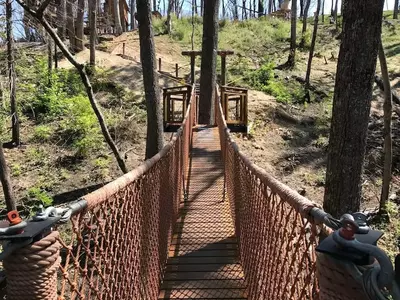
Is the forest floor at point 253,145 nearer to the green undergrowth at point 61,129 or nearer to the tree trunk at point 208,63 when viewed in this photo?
the green undergrowth at point 61,129

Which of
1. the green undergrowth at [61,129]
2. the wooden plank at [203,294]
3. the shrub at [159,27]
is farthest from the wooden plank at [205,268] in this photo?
the shrub at [159,27]

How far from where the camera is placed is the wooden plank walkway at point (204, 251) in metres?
3.25

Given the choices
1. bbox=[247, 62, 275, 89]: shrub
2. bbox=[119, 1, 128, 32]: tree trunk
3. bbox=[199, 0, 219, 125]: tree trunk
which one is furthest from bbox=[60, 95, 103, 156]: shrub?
bbox=[119, 1, 128, 32]: tree trunk

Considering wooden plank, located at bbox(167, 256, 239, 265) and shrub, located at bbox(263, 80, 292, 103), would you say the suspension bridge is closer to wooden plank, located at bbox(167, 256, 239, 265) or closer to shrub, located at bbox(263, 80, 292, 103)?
wooden plank, located at bbox(167, 256, 239, 265)

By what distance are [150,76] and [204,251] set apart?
433 cm

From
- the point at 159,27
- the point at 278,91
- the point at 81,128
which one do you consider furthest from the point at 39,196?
the point at 159,27

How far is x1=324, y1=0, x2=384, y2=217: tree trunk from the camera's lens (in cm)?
383

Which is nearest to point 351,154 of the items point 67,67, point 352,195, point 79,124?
point 352,195

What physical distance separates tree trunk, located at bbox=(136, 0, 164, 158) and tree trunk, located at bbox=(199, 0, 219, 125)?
129 inches

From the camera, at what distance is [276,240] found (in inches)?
78.5

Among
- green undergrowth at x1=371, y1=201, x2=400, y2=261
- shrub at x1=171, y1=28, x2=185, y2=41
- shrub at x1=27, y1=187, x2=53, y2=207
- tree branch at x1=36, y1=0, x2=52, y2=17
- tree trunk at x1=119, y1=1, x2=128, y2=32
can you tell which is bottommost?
green undergrowth at x1=371, y1=201, x2=400, y2=261

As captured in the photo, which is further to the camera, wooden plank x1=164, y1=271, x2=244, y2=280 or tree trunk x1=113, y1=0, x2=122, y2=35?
tree trunk x1=113, y1=0, x2=122, y2=35

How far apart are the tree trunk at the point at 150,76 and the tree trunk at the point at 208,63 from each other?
3.27 m

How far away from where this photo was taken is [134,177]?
2209mm
